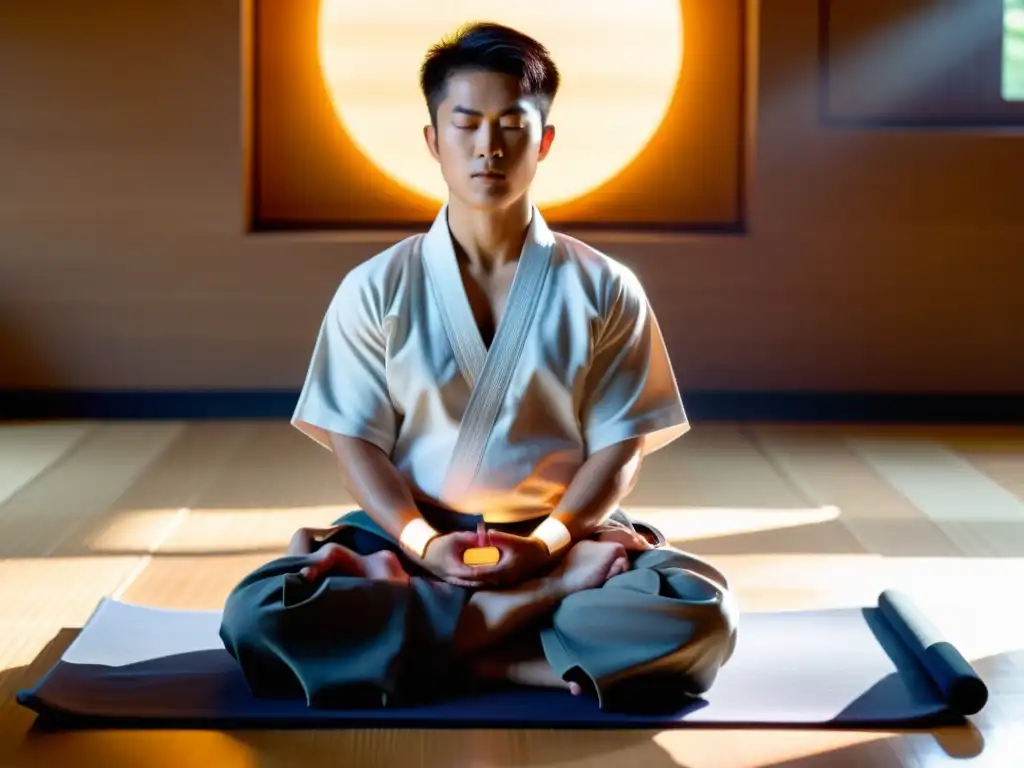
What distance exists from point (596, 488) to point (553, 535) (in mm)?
103

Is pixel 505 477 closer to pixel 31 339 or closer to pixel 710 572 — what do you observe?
pixel 710 572

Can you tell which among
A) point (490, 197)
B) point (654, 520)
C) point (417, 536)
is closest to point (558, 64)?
point (654, 520)

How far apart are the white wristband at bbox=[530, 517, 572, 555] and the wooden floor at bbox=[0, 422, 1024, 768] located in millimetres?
295

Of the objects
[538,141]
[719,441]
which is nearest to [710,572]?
[538,141]

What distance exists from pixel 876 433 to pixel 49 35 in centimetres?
283

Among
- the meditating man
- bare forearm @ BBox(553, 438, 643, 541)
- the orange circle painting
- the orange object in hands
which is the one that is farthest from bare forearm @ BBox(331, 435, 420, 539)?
the orange circle painting

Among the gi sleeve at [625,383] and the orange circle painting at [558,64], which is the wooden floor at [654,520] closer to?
the gi sleeve at [625,383]

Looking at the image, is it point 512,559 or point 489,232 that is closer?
point 512,559

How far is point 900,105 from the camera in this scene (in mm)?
4648

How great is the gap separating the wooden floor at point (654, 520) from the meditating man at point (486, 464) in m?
0.15

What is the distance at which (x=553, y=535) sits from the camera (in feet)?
7.22

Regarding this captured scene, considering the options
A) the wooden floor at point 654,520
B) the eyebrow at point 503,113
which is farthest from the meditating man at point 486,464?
the wooden floor at point 654,520

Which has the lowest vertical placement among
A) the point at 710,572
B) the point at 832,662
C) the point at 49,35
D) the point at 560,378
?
the point at 832,662

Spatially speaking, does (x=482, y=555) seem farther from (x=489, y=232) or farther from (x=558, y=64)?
(x=558, y=64)
